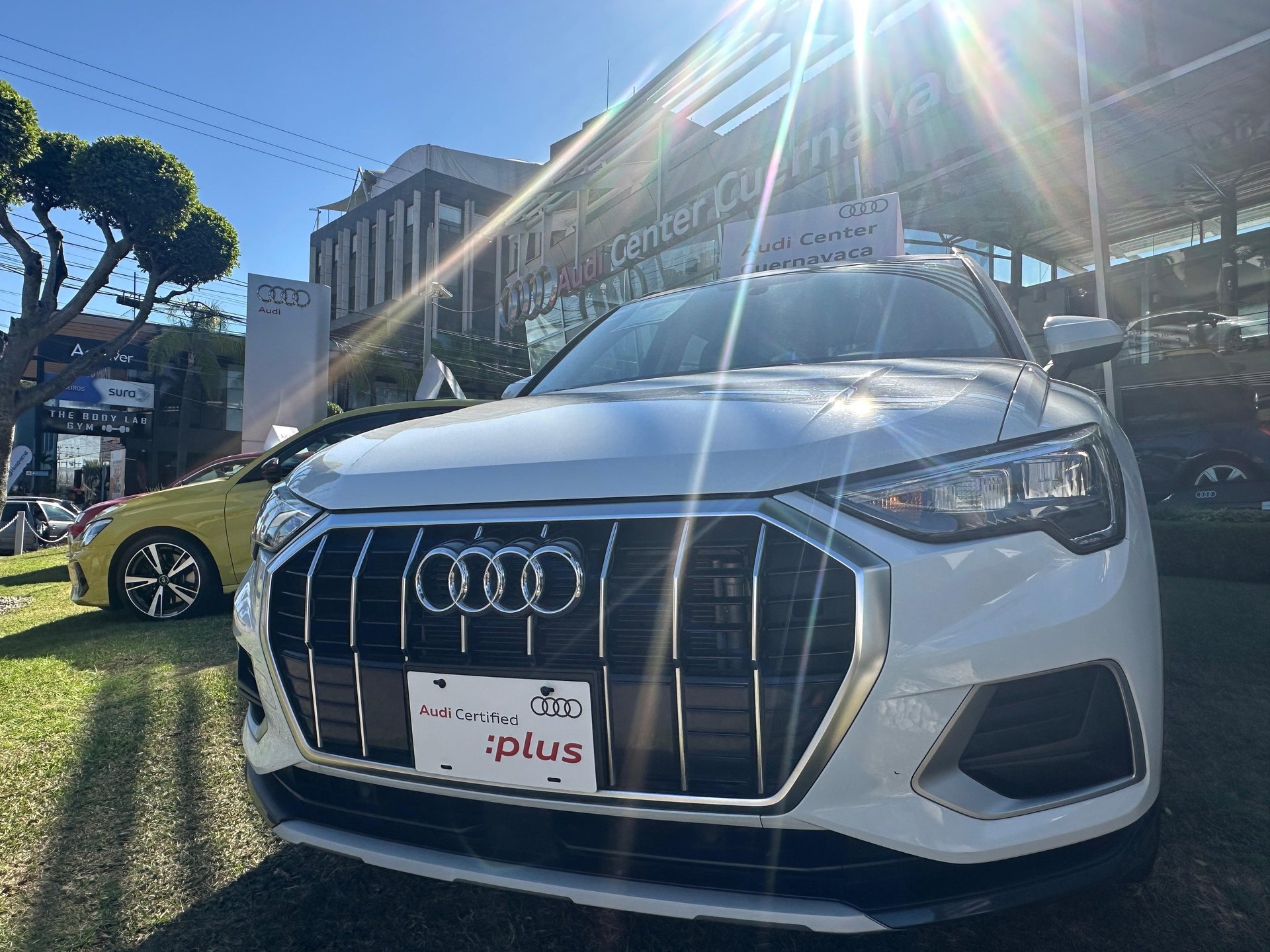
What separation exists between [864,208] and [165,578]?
6433mm

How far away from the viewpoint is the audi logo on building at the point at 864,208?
6.84 meters

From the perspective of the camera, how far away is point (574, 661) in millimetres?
1151

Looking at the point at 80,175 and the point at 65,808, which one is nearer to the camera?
the point at 65,808

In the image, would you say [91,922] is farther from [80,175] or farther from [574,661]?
[80,175]

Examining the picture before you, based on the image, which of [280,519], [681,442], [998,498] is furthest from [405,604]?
[998,498]

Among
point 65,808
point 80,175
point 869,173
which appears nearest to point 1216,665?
point 65,808

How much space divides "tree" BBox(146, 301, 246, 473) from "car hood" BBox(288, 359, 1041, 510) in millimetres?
30471

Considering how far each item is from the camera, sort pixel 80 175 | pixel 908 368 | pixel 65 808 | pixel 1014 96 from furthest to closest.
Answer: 1. pixel 1014 96
2. pixel 80 175
3. pixel 65 808
4. pixel 908 368

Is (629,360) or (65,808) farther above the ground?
(629,360)

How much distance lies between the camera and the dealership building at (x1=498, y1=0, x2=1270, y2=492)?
8.06 meters

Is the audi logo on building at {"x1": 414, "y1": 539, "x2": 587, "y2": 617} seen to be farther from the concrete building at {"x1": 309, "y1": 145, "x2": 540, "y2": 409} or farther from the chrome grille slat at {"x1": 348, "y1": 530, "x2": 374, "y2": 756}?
the concrete building at {"x1": 309, "y1": 145, "x2": 540, "y2": 409}

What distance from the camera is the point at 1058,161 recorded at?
997 cm

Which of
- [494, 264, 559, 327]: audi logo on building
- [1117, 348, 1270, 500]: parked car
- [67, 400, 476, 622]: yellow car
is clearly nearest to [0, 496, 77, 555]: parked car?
[494, 264, 559, 327]: audi logo on building

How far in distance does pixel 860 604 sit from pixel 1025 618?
0.85 ft
